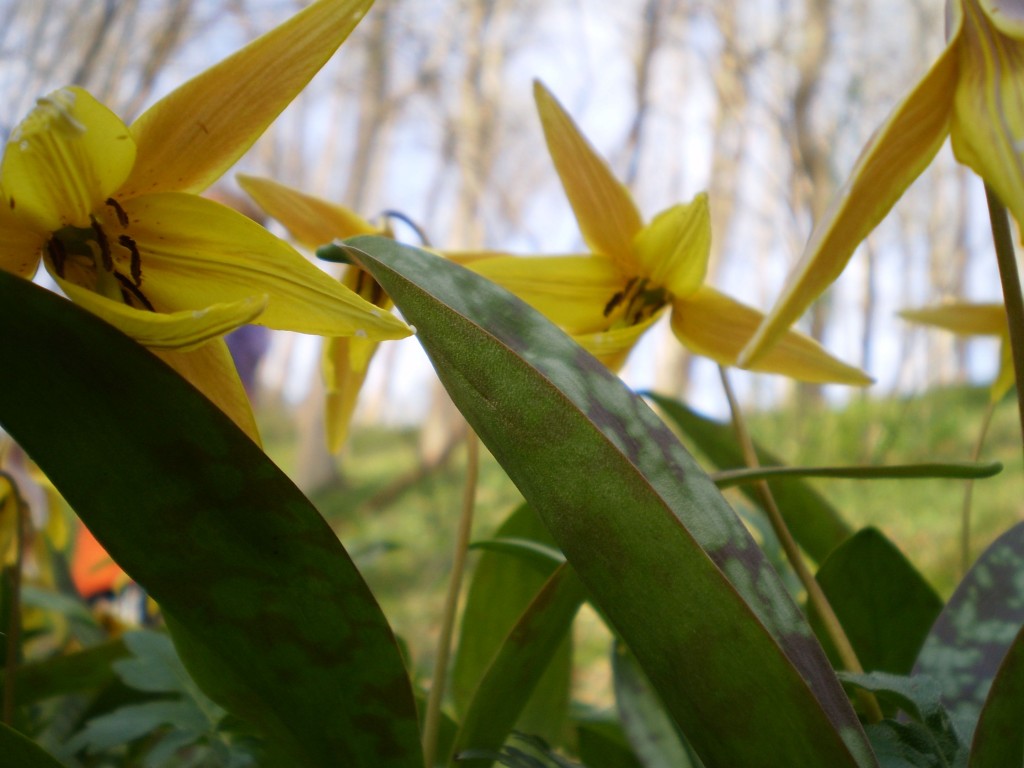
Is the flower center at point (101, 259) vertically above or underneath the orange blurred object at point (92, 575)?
above

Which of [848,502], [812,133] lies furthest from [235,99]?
[848,502]

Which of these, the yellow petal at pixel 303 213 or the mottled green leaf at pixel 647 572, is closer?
the mottled green leaf at pixel 647 572

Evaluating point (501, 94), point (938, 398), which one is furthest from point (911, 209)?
point (501, 94)

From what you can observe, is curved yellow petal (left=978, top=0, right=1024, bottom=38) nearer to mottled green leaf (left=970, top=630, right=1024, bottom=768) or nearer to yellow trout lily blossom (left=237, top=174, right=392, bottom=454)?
mottled green leaf (left=970, top=630, right=1024, bottom=768)

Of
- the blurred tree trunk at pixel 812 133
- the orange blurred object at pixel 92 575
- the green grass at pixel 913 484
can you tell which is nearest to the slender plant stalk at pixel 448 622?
the orange blurred object at pixel 92 575

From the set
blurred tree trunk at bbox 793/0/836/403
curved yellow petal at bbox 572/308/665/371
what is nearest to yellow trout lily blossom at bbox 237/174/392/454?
curved yellow petal at bbox 572/308/665/371

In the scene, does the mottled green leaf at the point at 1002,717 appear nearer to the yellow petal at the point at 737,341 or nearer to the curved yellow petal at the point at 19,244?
the yellow petal at the point at 737,341

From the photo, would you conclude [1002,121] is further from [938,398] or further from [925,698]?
[938,398]
